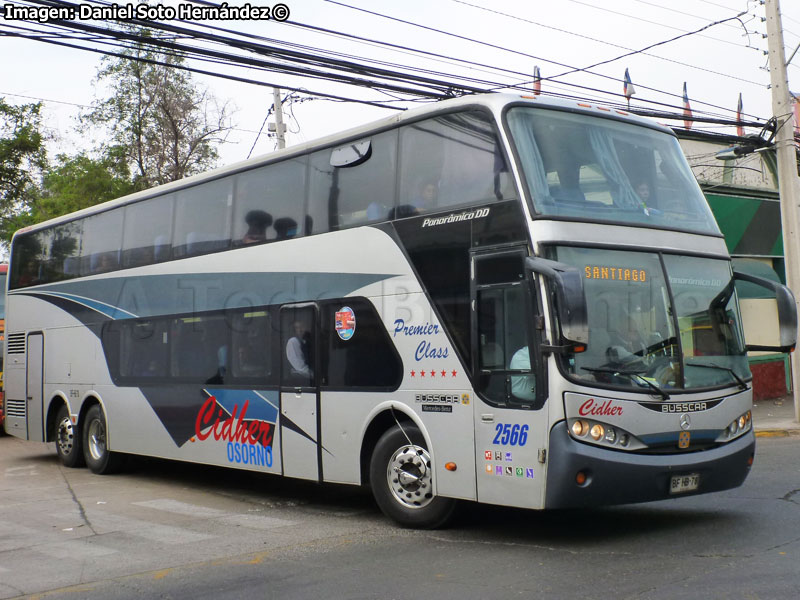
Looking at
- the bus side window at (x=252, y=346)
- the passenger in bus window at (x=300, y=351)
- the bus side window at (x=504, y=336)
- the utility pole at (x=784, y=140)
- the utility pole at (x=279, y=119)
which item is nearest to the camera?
the bus side window at (x=504, y=336)

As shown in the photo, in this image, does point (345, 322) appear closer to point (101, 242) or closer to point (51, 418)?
point (101, 242)

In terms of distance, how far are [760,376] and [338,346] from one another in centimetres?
1619

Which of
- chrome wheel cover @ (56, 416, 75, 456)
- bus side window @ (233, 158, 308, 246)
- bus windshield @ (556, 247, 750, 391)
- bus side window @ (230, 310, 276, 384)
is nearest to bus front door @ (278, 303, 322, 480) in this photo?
bus side window @ (230, 310, 276, 384)

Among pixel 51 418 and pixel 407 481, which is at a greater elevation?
pixel 51 418

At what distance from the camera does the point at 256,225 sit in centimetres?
1101

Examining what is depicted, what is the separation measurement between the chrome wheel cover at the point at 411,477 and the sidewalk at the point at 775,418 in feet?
33.2

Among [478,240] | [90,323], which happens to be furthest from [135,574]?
[90,323]

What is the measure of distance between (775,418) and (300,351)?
12.5 meters

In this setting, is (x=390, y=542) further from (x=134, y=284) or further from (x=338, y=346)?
(x=134, y=284)

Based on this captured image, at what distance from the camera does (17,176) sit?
30.5m

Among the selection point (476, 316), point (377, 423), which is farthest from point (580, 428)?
point (377, 423)

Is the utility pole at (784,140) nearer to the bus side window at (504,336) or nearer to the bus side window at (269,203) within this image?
the bus side window at (269,203)

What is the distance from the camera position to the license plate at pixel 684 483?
752 centimetres

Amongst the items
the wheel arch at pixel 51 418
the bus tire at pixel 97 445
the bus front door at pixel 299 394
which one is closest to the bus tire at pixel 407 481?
the bus front door at pixel 299 394
